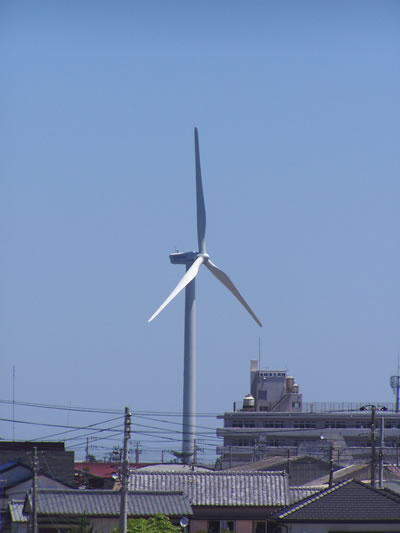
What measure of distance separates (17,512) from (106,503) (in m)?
5.86

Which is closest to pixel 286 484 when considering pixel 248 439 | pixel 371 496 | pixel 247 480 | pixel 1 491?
pixel 247 480

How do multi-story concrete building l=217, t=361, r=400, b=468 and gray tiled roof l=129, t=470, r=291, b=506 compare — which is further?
multi-story concrete building l=217, t=361, r=400, b=468

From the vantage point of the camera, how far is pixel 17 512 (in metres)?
62.5

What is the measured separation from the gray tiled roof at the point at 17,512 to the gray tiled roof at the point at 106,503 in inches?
50.6

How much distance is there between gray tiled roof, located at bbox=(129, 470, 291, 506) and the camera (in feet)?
218

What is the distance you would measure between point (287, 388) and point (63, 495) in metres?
102

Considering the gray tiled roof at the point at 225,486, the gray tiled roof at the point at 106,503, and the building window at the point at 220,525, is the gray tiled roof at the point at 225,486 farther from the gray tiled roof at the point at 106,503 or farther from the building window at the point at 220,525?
the gray tiled roof at the point at 106,503

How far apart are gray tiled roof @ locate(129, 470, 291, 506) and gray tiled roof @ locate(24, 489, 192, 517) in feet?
15.7

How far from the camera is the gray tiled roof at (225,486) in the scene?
218ft

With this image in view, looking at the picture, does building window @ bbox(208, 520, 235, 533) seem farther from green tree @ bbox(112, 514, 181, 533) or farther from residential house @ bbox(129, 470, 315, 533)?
green tree @ bbox(112, 514, 181, 533)

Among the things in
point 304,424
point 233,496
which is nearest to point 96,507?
point 233,496

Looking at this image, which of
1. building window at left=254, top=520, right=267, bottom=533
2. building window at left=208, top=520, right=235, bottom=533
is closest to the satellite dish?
building window at left=208, top=520, right=235, bottom=533

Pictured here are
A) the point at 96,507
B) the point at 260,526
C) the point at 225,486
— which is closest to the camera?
the point at 96,507

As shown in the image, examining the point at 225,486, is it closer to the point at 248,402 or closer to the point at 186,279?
the point at 186,279
